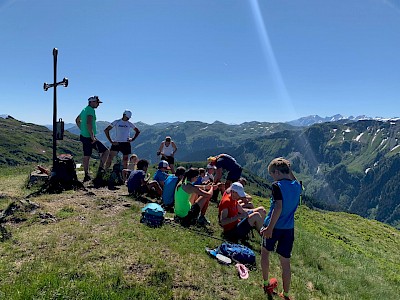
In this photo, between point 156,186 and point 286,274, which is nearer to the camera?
point 286,274

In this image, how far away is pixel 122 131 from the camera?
1667 cm

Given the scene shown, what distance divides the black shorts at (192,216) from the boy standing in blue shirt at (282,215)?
413 cm

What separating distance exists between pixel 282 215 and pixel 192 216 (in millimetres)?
4735

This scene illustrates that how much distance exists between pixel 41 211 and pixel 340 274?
10658mm

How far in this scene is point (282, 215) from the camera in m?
7.81

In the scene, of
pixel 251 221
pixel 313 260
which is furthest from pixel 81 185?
pixel 313 260

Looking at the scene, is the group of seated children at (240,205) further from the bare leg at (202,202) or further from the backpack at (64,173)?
the backpack at (64,173)

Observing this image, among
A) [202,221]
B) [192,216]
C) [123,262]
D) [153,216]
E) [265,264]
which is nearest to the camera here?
[123,262]

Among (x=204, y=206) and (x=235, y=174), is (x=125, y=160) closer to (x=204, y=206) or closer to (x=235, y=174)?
(x=235, y=174)

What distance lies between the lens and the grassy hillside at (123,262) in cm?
649

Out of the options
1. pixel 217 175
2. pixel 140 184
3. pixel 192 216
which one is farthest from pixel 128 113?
pixel 192 216

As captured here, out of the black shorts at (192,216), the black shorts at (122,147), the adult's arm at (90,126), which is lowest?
the black shorts at (192,216)

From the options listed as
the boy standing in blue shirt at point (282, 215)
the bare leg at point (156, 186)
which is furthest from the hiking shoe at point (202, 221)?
the boy standing in blue shirt at point (282, 215)

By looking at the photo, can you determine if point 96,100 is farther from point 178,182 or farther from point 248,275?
point 248,275
